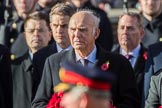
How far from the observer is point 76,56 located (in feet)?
25.1

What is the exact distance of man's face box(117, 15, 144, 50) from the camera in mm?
9367

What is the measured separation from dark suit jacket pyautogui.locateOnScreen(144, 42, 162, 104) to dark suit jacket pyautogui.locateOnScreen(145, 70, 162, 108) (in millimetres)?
343

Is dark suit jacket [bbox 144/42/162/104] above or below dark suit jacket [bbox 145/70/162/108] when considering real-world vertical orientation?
above

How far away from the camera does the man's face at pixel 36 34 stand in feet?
31.1

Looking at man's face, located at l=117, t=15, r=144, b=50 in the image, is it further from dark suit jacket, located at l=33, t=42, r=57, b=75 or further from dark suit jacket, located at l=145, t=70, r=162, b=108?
dark suit jacket, located at l=145, t=70, r=162, b=108

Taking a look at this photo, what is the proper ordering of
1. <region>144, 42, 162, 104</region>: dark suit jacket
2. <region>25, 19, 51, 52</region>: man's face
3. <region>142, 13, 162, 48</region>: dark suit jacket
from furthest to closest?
1. <region>142, 13, 162, 48</region>: dark suit jacket
2. <region>25, 19, 51, 52</region>: man's face
3. <region>144, 42, 162, 104</region>: dark suit jacket

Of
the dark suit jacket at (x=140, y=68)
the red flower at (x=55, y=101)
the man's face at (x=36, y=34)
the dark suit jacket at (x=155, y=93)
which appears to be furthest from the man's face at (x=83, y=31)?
the man's face at (x=36, y=34)

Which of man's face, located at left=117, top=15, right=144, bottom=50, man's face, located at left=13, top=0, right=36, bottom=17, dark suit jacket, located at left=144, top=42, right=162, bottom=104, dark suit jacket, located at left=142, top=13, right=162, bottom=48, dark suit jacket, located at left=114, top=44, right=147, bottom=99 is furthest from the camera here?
man's face, located at left=13, top=0, right=36, bottom=17

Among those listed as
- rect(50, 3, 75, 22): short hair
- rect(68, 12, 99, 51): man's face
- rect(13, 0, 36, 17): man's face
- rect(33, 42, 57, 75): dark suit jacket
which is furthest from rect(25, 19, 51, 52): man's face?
rect(68, 12, 99, 51): man's face

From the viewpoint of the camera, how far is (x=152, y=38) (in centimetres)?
1046

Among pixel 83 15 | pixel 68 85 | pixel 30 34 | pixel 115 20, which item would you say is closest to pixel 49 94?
pixel 83 15

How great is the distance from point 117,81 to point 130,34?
6.37 feet

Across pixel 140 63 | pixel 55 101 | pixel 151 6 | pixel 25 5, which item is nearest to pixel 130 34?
pixel 140 63

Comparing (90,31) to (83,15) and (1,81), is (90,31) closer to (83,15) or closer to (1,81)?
(83,15)
